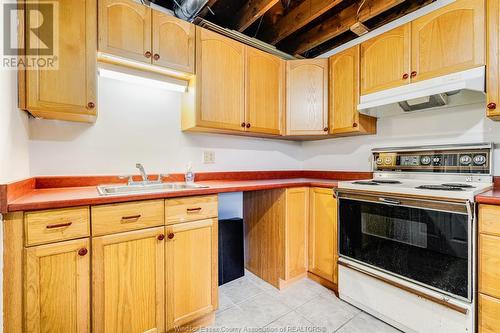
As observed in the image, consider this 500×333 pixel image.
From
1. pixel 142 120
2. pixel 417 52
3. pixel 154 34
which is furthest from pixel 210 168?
pixel 417 52

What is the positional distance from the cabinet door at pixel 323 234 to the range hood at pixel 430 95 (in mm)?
797

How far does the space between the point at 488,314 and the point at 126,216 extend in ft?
6.32

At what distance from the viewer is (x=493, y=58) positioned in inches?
53.6

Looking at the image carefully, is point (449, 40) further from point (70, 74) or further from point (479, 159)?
point (70, 74)

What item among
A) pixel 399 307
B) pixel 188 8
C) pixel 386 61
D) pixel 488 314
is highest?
pixel 188 8

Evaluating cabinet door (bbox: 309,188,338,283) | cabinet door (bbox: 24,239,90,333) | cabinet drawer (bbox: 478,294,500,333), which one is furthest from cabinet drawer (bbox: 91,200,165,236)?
cabinet drawer (bbox: 478,294,500,333)

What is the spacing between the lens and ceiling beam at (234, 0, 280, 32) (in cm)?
181

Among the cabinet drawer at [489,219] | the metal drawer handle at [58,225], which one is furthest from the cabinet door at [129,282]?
the cabinet drawer at [489,219]

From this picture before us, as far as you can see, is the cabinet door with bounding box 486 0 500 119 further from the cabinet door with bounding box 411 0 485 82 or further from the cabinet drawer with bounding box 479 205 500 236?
the cabinet drawer with bounding box 479 205 500 236

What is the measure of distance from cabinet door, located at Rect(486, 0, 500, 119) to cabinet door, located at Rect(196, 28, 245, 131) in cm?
161

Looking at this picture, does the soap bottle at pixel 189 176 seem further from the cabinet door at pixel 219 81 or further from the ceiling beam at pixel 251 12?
the ceiling beam at pixel 251 12

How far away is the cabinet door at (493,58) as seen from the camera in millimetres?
1350

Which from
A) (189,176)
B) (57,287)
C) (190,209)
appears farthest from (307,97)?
(57,287)

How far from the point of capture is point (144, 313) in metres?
1.29
